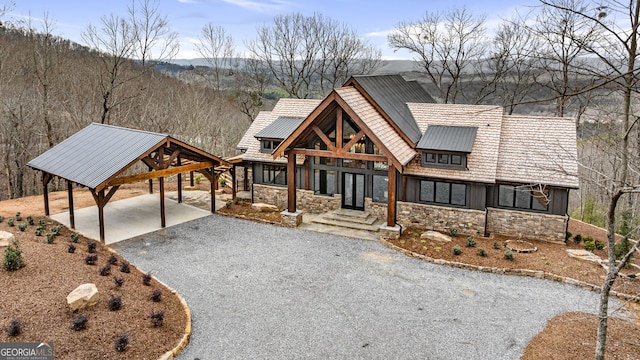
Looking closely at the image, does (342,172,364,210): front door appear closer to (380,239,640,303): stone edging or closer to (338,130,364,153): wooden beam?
(338,130,364,153): wooden beam

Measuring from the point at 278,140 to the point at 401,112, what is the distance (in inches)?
224

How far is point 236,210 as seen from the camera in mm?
19594

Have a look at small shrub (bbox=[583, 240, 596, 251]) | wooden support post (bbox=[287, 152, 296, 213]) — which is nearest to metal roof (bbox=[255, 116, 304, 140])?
wooden support post (bbox=[287, 152, 296, 213])

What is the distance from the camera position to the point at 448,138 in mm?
17078

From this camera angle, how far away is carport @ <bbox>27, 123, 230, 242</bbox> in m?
15.0

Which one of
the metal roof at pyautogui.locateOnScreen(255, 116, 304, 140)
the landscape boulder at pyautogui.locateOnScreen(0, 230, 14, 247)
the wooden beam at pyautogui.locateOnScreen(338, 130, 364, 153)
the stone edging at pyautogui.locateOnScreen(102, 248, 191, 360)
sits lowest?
the stone edging at pyautogui.locateOnScreen(102, 248, 191, 360)

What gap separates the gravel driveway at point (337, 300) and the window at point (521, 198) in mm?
3930

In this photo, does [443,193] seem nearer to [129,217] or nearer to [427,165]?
[427,165]

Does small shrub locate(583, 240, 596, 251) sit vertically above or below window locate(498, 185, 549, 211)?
below

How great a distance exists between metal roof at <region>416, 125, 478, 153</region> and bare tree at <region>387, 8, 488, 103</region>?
1563cm

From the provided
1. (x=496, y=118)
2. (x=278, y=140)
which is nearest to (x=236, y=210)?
(x=278, y=140)

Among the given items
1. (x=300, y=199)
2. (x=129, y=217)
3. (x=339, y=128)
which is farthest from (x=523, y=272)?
(x=129, y=217)

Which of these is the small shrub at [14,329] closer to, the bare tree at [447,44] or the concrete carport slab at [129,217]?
the concrete carport slab at [129,217]

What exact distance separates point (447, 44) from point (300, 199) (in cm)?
2040
